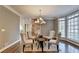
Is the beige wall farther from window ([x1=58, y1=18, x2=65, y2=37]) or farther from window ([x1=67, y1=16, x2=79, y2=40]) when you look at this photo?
window ([x1=67, y1=16, x2=79, y2=40])

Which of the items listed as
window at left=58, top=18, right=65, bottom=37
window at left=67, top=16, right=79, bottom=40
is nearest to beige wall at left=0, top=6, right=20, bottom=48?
window at left=58, top=18, right=65, bottom=37

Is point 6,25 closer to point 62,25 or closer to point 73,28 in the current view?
point 62,25

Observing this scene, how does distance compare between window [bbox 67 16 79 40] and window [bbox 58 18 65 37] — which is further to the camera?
window [bbox 67 16 79 40]

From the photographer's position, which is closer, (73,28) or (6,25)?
(6,25)

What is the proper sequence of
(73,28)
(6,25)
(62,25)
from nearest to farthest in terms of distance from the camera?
(6,25) < (62,25) < (73,28)

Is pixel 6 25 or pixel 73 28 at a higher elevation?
pixel 6 25

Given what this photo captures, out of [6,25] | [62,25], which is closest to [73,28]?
[62,25]

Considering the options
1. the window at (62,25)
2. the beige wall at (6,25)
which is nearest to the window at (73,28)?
the window at (62,25)

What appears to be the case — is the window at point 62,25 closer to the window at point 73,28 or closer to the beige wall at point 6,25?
the window at point 73,28

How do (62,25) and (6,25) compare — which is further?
(62,25)

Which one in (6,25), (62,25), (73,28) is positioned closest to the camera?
(6,25)
